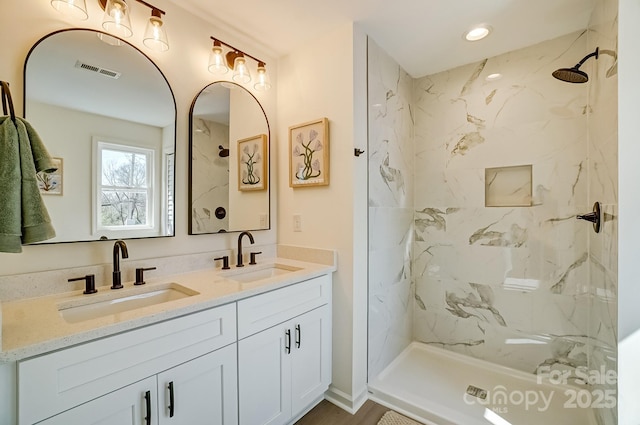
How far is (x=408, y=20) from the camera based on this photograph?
1.86 meters

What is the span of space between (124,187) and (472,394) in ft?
8.43

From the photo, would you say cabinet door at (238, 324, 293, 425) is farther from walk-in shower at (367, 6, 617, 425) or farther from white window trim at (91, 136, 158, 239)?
white window trim at (91, 136, 158, 239)

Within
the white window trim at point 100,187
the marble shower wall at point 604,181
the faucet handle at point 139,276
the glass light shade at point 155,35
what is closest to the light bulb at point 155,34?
the glass light shade at point 155,35

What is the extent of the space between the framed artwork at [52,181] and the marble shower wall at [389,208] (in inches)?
68.1

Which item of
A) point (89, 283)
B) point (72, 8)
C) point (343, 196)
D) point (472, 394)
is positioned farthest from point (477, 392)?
point (72, 8)

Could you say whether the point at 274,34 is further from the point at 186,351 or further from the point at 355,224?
the point at 186,351

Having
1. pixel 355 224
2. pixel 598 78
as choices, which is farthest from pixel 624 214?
pixel 355 224

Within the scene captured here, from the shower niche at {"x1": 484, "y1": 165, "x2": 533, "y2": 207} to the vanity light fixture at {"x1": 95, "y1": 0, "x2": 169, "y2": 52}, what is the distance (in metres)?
2.48

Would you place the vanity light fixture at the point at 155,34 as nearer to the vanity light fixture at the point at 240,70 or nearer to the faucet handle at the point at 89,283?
the vanity light fixture at the point at 240,70

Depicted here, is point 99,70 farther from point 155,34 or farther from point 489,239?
point 489,239

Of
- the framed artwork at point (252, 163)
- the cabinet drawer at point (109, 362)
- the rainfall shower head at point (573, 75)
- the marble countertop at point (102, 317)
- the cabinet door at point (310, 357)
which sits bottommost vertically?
the cabinet door at point (310, 357)

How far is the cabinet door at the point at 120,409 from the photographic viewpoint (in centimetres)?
94

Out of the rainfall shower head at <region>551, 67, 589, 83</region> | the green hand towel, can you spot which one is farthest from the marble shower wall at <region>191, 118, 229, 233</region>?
the rainfall shower head at <region>551, 67, 589, 83</region>

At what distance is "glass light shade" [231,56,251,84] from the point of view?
1984 millimetres
